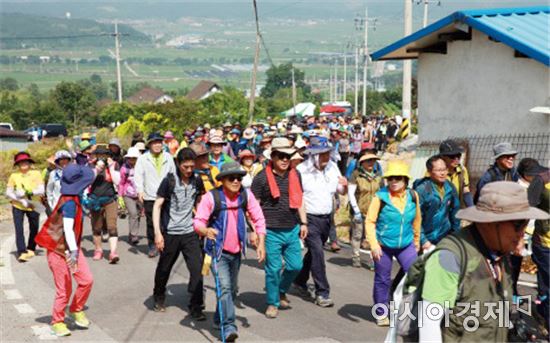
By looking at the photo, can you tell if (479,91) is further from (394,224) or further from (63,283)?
(63,283)

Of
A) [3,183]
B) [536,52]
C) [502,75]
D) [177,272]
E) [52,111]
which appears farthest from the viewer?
[52,111]

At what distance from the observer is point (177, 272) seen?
11.0 metres

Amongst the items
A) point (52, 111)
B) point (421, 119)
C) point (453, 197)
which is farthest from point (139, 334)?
point (52, 111)

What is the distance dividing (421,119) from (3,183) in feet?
41.9

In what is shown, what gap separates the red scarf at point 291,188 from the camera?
8617mm

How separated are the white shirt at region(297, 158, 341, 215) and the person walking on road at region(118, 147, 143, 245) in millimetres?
4540

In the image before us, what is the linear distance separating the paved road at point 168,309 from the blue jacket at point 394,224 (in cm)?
98

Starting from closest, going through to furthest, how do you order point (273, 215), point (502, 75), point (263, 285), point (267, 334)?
1. point (267, 334)
2. point (273, 215)
3. point (263, 285)
4. point (502, 75)

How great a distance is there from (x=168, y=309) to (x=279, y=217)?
1719 mm

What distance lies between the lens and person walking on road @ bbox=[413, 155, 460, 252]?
799cm

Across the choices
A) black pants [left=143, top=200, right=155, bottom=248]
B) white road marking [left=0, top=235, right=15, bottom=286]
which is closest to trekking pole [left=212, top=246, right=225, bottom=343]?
white road marking [left=0, top=235, right=15, bottom=286]

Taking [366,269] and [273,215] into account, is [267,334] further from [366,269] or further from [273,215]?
[366,269]

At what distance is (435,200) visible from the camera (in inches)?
315

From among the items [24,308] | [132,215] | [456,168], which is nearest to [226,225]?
[456,168]
